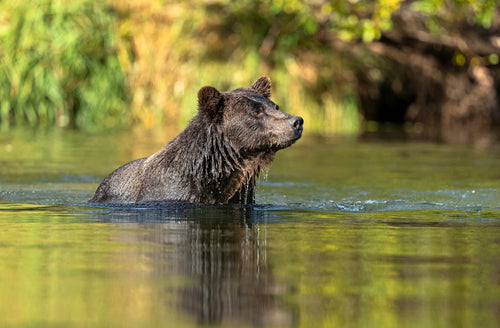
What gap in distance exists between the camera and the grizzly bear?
921 cm

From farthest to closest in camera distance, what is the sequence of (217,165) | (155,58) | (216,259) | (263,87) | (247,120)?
(155,58) → (263,87) → (247,120) → (217,165) → (216,259)

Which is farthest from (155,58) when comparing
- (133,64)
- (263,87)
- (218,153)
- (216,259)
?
(216,259)

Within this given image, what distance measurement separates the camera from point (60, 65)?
78.7 ft

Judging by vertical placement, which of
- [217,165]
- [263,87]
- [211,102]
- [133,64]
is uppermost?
[133,64]

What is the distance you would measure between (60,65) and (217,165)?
15.6 meters

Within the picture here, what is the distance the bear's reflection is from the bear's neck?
292mm

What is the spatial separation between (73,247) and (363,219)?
10.3 feet

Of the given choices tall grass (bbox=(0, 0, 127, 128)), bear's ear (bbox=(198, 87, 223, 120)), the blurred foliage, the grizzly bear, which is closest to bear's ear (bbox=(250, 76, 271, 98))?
the grizzly bear

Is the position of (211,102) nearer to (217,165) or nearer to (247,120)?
(247,120)

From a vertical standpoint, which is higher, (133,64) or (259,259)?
(133,64)

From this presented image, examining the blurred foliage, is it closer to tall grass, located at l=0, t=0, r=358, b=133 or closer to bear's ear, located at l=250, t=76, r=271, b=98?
tall grass, located at l=0, t=0, r=358, b=133

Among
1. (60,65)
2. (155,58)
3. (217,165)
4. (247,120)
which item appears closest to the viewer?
(217,165)

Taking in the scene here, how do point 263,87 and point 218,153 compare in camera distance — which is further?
point 263,87

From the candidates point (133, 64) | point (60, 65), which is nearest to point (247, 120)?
point (60, 65)
